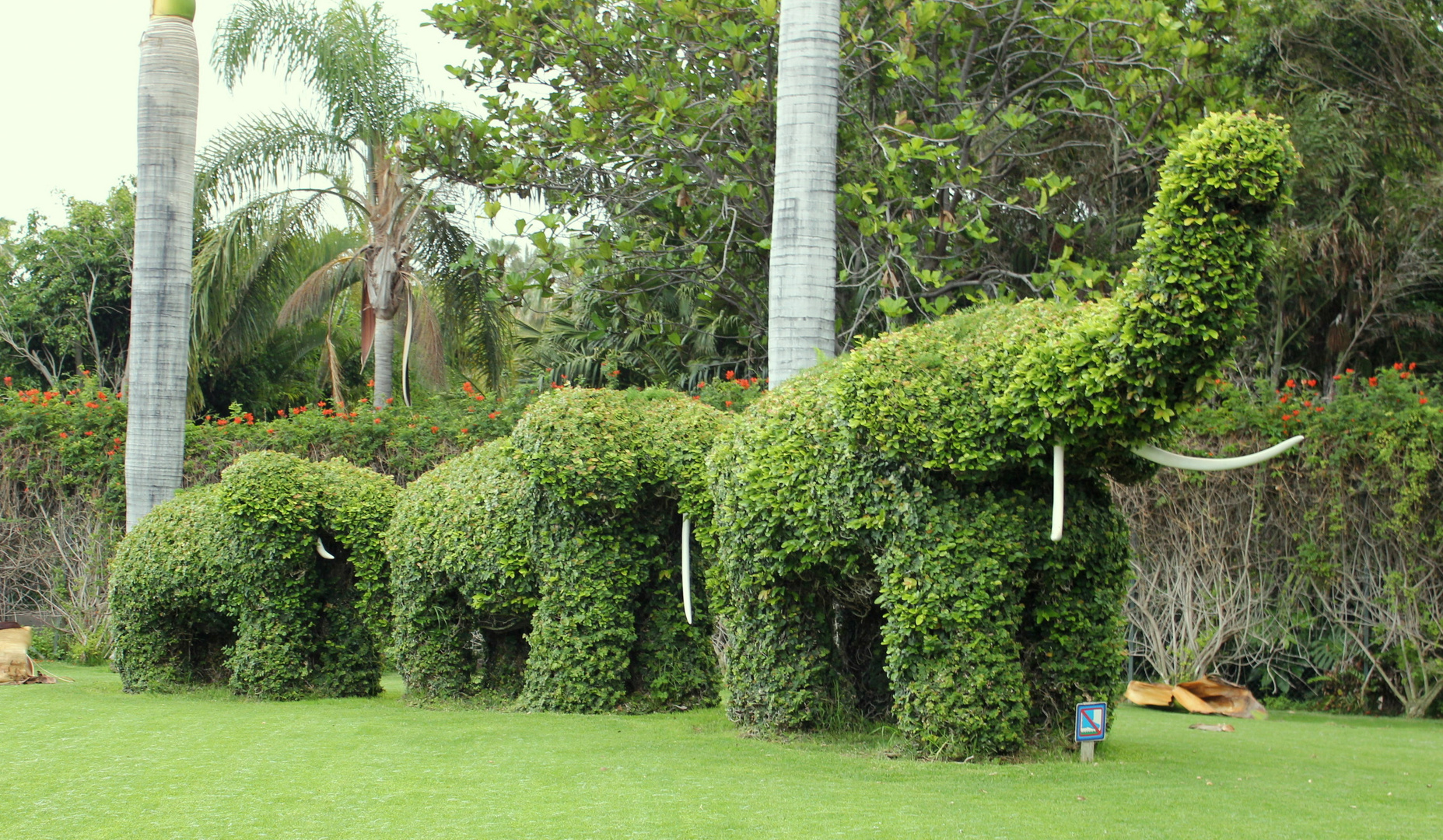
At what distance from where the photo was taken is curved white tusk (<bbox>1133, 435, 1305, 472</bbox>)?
5.89 metres

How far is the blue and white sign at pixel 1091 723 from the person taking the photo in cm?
682

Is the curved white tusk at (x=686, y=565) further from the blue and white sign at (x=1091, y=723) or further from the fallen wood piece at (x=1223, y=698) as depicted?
the fallen wood piece at (x=1223, y=698)

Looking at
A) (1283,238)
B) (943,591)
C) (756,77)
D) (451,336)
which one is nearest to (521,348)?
(451,336)

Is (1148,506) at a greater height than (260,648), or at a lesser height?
greater

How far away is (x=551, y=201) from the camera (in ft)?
46.0

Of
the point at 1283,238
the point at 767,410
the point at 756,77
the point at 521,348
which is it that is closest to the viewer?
the point at 767,410

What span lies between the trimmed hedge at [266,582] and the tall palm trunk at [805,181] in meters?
4.06

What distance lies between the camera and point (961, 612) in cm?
653

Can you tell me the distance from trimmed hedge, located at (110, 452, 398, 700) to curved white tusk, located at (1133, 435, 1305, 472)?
255 inches

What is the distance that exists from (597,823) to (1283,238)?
10725mm

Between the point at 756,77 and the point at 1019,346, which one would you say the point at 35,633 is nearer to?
the point at 756,77

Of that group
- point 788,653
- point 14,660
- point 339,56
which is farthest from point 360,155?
point 788,653

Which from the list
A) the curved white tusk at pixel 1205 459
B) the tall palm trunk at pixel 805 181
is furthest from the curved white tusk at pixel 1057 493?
the tall palm trunk at pixel 805 181

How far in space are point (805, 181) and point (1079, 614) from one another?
3784mm
